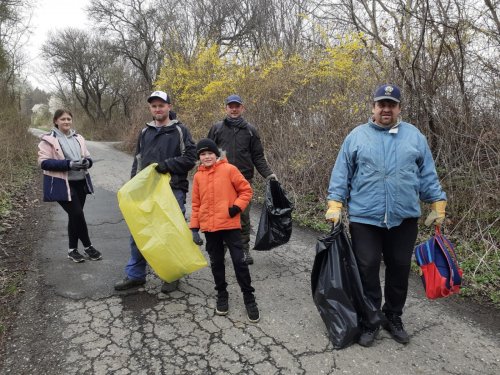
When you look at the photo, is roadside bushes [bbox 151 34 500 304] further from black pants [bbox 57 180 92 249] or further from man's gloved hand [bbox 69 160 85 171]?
man's gloved hand [bbox 69 160 85 171]

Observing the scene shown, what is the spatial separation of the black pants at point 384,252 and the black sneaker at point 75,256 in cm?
312

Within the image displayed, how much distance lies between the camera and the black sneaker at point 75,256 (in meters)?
4.22

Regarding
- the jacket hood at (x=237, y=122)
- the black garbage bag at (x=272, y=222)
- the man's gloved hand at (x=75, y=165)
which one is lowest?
the black garbage bag at (x=272, y=222)

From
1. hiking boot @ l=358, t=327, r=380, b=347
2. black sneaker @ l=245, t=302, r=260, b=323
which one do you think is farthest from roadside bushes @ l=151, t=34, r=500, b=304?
black sneaker @ l=245, t=302, r=260, b=323

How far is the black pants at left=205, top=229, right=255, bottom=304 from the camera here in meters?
3.08

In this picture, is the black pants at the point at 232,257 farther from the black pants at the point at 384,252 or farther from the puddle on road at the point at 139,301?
the black pants at the point at 384,252

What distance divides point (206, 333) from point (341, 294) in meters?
1.10

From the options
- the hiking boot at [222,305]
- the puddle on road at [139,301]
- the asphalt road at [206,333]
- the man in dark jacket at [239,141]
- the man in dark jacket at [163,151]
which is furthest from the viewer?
the man in dark jacket at [239,141]

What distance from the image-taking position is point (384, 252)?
9.36 feet

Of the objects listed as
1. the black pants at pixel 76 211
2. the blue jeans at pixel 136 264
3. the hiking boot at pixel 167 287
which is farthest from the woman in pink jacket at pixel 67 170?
the hiking boot at pixel 167 287

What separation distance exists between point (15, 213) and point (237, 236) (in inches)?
198

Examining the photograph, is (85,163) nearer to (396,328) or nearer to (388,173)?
(388,173)

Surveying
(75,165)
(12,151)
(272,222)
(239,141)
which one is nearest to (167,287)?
(272,222)

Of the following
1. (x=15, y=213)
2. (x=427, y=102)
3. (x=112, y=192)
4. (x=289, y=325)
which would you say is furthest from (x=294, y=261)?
(x=112, y=192)
